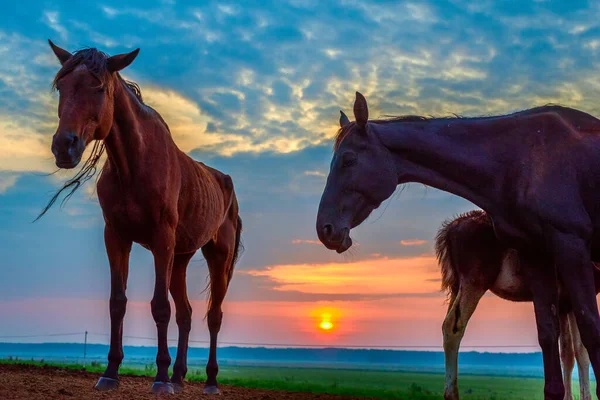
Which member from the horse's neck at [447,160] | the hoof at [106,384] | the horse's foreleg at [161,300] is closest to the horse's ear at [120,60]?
the horse's foreleg at [161,300]

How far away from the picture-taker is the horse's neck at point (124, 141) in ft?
23.2

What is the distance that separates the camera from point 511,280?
8.83 metres

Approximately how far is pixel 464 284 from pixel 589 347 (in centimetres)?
339

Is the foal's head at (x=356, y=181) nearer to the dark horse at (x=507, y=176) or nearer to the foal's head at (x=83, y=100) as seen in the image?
the dark horse at (x=507, y=176)

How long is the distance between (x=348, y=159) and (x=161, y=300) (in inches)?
106

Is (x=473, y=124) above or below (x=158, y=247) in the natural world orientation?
above

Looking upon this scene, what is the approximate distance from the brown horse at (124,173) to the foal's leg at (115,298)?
0.04 feet

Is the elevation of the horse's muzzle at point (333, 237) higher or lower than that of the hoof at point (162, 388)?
higher

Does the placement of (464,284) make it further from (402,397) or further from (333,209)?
(333,209)

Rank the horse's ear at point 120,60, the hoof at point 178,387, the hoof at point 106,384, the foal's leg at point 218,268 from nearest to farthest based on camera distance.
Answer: the horse's ear at point 120,60, the hoof at point 106,384, the hoof at point 178,387, the foal's leg at point 218,268

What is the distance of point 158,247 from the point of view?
7164mm

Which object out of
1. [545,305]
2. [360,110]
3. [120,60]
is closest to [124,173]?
[120,60]

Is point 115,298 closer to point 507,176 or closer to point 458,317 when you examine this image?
point 507,176

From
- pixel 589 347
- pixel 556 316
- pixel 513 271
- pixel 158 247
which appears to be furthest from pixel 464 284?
pixel 158 247
